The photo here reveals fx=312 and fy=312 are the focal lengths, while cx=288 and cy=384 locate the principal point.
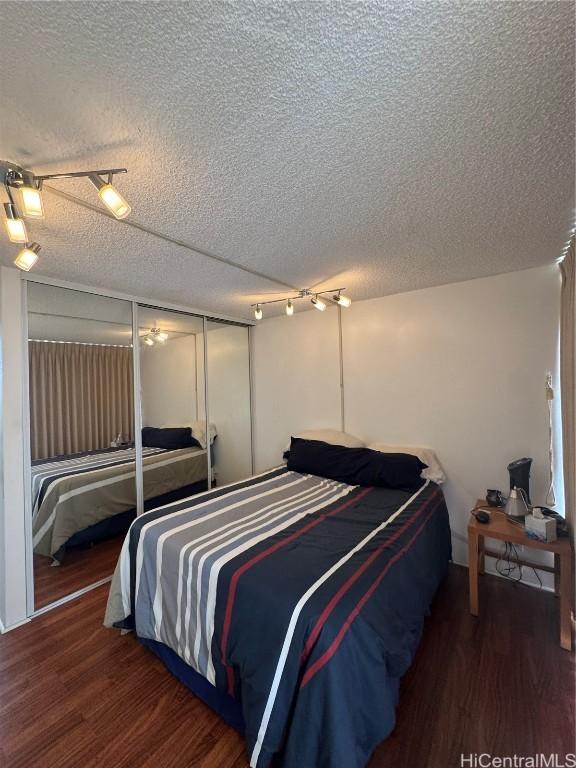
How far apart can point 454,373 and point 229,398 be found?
248 centimetres

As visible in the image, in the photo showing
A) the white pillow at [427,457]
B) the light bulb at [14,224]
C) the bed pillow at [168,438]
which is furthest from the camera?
the bed pillow at [168,438]

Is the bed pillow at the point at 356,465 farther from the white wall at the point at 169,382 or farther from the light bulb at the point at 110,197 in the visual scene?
the light bulb at the point at 110,197

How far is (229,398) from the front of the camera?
3877 millimetres

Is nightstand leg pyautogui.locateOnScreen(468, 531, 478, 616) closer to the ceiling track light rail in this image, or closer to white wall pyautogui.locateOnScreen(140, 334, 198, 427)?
the ceiling track light rail

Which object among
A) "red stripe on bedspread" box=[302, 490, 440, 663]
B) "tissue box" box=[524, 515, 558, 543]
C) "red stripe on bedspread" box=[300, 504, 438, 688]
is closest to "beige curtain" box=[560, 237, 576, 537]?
"tissue box" box=[524, 515, 558, 543]

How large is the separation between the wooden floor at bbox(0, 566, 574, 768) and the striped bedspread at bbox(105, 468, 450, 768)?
0.22 m

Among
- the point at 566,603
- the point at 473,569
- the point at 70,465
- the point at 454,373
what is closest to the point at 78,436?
the point at 70,465

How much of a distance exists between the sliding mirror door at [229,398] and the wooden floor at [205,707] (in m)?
1.92

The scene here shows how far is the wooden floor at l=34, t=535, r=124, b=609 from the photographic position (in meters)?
2.28

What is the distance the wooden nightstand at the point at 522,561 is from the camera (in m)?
1.79

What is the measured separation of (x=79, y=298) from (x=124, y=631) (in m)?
2.43

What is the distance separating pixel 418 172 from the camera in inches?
50.3

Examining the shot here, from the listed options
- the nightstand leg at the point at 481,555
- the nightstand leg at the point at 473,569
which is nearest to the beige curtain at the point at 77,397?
the nightstand leg at the point at 473,569

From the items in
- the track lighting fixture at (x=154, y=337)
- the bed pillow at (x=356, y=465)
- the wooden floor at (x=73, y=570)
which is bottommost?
the wooden floor at (x=73, y=570)
